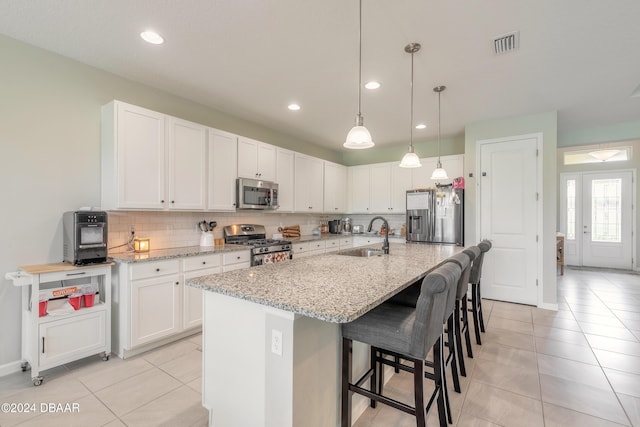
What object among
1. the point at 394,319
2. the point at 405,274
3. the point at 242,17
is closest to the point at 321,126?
the point at 242,17

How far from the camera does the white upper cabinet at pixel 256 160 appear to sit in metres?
3.91

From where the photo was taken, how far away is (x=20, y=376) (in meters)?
2.30

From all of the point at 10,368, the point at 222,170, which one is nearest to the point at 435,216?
the point at 222,170

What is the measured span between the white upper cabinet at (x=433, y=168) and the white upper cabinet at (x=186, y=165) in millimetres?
3665

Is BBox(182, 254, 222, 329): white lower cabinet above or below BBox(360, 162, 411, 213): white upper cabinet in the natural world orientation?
below

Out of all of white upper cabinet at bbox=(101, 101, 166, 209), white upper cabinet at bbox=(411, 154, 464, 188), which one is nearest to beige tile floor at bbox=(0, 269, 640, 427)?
white upper cabinet at bbox=(101, 101, 166, 209)

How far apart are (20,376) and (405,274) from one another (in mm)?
3091

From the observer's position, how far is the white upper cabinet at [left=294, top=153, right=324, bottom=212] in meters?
4.89

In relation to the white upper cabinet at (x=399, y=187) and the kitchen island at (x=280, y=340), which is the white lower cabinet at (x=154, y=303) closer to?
the kitchen island at (x=280, y=340)

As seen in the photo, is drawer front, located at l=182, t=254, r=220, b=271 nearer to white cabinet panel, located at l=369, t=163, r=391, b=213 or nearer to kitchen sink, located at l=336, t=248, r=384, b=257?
kitchen sink, located at l=336, t=248, r=384, b=257

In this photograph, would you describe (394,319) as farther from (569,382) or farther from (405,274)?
(569,382)

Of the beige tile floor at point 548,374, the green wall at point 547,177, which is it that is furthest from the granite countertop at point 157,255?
the green wall at point 547,177

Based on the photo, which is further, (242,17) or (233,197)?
(233,197)

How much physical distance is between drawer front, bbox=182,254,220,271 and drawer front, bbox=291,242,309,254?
4.22ft
